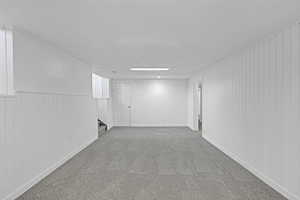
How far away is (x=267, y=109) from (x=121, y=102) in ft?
25.7

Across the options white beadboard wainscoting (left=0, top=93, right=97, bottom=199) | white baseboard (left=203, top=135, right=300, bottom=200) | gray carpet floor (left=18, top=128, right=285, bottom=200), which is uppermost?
white beadboard wainscoting (left=0, top=93, right=97, bottom=199)

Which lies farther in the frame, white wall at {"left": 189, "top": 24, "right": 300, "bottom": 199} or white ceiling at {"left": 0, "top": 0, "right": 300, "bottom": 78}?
white wall at {"left": 189, "top": 24, "right": 300, "bottom": 199}

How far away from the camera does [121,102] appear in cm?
1038

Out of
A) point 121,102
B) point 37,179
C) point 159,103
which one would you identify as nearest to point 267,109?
point 37,179

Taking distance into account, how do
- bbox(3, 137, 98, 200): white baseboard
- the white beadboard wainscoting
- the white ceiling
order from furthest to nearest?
bbox(3, 137, 98, 200): white baseboard, the white beadboard wainscoting, the white ceiling

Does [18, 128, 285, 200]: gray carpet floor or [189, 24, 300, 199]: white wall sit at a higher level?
[189, 24, 300, 199]: white wall

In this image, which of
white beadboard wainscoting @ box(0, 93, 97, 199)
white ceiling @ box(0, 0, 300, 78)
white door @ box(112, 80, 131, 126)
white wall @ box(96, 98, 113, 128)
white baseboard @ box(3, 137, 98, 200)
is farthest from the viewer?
white door @ box(112, 80, 131, 126)

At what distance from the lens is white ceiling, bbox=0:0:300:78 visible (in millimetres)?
2156

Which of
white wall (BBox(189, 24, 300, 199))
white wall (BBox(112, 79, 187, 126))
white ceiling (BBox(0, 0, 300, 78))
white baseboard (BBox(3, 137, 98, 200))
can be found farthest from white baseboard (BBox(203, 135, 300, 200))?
white wall (BBox(112, 79, 187, 126))

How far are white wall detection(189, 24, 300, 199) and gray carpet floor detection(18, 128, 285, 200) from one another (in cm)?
32

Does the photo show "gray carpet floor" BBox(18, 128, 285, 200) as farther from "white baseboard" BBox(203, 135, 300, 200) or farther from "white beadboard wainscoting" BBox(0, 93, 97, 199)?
"white beadboard wainscoting" BBox(0, 93, 97, 199)

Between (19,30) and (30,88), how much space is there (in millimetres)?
865

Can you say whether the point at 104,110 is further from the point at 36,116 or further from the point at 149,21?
the point at 149,21

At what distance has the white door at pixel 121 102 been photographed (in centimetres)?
1036
